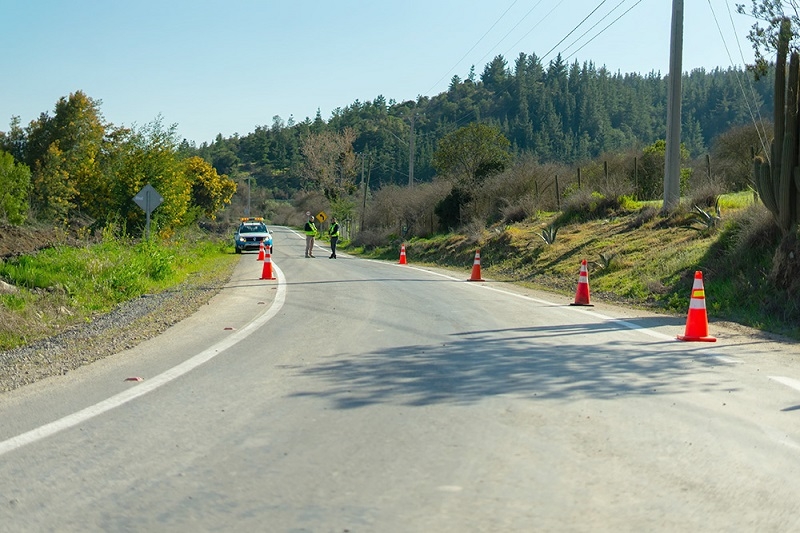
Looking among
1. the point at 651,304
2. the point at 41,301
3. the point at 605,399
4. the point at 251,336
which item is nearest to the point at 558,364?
the point at 605,399

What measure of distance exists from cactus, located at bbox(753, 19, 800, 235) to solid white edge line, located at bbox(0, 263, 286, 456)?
9.54m

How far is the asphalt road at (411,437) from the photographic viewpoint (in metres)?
4.77

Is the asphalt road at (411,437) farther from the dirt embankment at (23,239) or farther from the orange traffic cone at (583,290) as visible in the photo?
the dirt embankment at (23,239)

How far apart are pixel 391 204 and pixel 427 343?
50694 mm

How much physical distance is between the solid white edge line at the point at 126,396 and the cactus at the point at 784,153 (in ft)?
31.3

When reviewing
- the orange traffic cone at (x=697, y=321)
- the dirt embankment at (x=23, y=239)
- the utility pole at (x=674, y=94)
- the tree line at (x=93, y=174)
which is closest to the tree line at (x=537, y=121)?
the tree line at (x=93, y=174)

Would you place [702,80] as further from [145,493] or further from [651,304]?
[145,493]

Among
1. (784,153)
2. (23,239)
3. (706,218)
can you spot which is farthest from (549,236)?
(23,239)

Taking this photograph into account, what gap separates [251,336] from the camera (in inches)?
460

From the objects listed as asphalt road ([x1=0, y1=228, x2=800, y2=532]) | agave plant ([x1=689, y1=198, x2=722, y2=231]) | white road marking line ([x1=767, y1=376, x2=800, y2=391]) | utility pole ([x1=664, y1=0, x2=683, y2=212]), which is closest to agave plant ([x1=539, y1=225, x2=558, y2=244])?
utility pole ([x1=664, y1=0, x2=683, y2=212])

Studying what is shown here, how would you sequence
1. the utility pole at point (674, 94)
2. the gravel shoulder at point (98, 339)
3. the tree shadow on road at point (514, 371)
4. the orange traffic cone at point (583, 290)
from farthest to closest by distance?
the utility pole at point (674, 94) < the orange traffic cone at point (583, 290) < the gravel shoulder at point (98, 339) < the tree shadow on road at point (514, 371)

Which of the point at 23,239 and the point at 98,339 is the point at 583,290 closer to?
the point at 98,339

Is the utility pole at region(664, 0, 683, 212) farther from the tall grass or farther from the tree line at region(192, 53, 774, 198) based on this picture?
the tree line at region(192, 53, 774, 198)

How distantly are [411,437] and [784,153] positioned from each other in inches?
471
